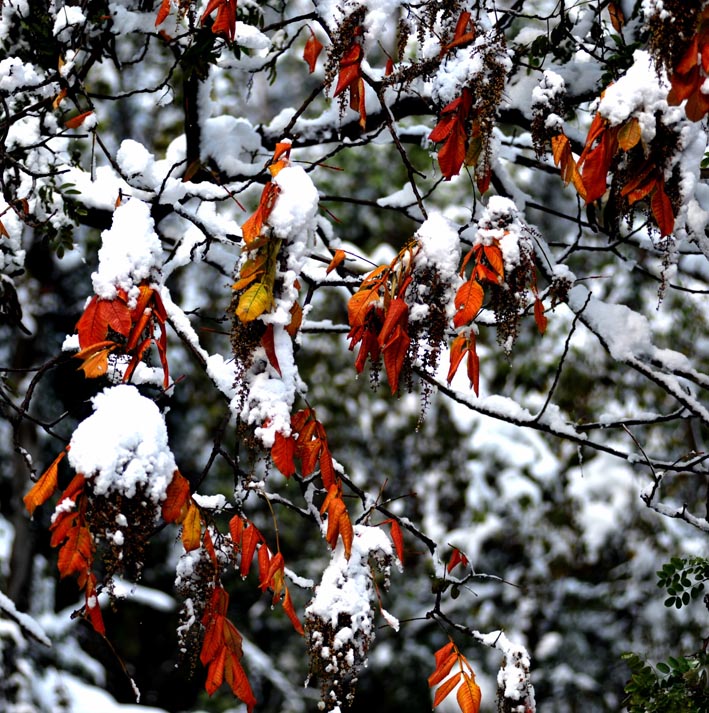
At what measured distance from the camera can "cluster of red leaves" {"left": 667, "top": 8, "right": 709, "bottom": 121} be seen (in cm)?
161

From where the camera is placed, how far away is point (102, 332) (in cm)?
188

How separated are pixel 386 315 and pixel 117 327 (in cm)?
56

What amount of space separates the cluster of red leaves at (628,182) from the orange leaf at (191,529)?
110 centimetres

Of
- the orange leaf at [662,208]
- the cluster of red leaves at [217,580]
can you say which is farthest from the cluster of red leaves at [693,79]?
the cluster of red leaves at [217,580]

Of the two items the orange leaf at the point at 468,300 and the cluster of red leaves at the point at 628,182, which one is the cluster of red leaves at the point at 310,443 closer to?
the orange leaf at the point at 468,300

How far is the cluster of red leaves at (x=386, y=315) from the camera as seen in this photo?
1920 mm

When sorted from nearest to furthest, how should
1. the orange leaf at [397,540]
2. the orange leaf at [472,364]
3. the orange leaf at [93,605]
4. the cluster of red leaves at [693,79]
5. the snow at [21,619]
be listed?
the cluster of red leaves at [693,79] < the orange leaf at [93,605] < the orange leaf at [472,364] < the orange leaf at [397,540] < the snow at [21,619]

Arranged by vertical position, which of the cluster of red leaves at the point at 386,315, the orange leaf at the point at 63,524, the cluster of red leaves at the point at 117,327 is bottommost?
the orange leaf at the point at 63,524

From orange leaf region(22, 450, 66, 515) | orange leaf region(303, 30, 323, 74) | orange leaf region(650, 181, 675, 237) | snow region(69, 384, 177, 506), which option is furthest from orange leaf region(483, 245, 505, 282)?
orange leaf region(303, 30, 323, 74)

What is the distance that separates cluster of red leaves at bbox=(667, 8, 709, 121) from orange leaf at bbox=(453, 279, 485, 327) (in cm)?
54

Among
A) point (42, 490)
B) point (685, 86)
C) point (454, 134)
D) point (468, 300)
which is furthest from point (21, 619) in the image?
point (685, 86)

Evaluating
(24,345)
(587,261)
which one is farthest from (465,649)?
(24,345)

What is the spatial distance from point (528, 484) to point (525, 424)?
3868 mm

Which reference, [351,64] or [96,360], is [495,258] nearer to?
[351,64]
